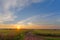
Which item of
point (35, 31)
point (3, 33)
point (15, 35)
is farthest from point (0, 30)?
point (35, 31)

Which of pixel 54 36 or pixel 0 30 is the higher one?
pixel 0 30

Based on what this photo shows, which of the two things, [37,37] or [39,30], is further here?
[39,30]

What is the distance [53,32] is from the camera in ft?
17.3

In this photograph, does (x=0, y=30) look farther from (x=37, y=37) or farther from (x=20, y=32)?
(x=37, y=37)

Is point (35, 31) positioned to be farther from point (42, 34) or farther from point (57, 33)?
point (57, 33)

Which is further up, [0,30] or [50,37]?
[0,30]

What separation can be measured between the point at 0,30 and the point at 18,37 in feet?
2.61

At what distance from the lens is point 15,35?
16.6 feet

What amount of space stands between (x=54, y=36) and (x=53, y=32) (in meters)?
0.22

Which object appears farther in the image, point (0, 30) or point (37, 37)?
point (0, 30)

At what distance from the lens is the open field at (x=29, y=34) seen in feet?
15.8

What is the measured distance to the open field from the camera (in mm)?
4812

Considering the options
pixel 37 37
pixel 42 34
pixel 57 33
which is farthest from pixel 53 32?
pixel 37 37

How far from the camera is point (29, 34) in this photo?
4.83 metres
